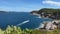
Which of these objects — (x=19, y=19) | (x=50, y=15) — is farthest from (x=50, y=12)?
(x=19, y=19)

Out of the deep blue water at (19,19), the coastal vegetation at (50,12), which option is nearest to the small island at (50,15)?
the coastal vegetation at (50,12)

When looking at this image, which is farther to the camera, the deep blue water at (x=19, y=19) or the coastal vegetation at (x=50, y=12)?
the coastal vegetation at (x=50, y=12)

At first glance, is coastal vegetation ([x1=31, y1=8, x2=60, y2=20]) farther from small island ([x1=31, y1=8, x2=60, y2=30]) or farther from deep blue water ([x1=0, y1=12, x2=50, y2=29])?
deep blue water ([x1=0, y1=12, x2=50, y2=29])

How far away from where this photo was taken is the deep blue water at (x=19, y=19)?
239 inches

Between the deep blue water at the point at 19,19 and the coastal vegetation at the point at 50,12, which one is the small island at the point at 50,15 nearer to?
the coastal vegetation at the point at 50,12

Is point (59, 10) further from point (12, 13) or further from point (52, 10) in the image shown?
point (12, 13)

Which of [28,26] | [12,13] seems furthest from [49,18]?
[12,13]

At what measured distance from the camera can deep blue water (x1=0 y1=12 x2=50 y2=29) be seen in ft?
19.9

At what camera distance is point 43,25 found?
6074 mm

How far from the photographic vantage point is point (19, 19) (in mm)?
6277

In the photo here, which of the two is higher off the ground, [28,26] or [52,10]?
[52,10]

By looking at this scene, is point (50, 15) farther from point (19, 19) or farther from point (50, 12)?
point (19, 19)

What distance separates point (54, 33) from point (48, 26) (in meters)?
1.26

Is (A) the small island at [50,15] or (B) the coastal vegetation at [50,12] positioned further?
(B) the coastal vegetation at [50,12]
